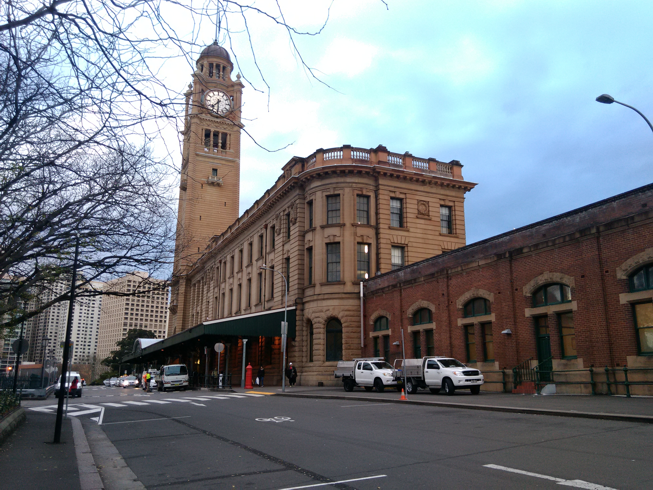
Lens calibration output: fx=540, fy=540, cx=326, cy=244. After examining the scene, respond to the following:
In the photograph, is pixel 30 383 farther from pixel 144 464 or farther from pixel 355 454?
pixel 355 454

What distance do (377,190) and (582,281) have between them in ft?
67.3

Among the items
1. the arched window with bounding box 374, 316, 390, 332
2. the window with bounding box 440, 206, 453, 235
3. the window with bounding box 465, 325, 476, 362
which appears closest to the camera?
the window with bounding box 465, 325, 476, 362

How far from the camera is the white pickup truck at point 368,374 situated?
2798cm

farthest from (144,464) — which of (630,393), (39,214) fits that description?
(630,393)

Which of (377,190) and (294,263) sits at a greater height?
(377,190)

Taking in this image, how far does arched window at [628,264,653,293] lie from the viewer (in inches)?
766

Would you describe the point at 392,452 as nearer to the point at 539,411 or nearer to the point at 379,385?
the point at 539,411

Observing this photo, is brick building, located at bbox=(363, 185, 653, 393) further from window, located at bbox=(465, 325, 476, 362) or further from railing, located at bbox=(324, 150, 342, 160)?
railing, located at bbox=(324, 150, 342, 160)

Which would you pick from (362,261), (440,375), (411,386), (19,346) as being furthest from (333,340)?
(19,346)

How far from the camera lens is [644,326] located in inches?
766

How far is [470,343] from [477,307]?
1.99 m

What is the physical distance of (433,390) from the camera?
83.2 ft

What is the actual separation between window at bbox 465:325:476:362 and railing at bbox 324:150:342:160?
17.3m

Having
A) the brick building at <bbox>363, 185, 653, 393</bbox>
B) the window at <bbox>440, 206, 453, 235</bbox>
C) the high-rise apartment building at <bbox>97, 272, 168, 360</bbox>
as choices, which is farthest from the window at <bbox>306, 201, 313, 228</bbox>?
the high-rise apartment building at <bbox>97, 272, 168, 360</bbox>
